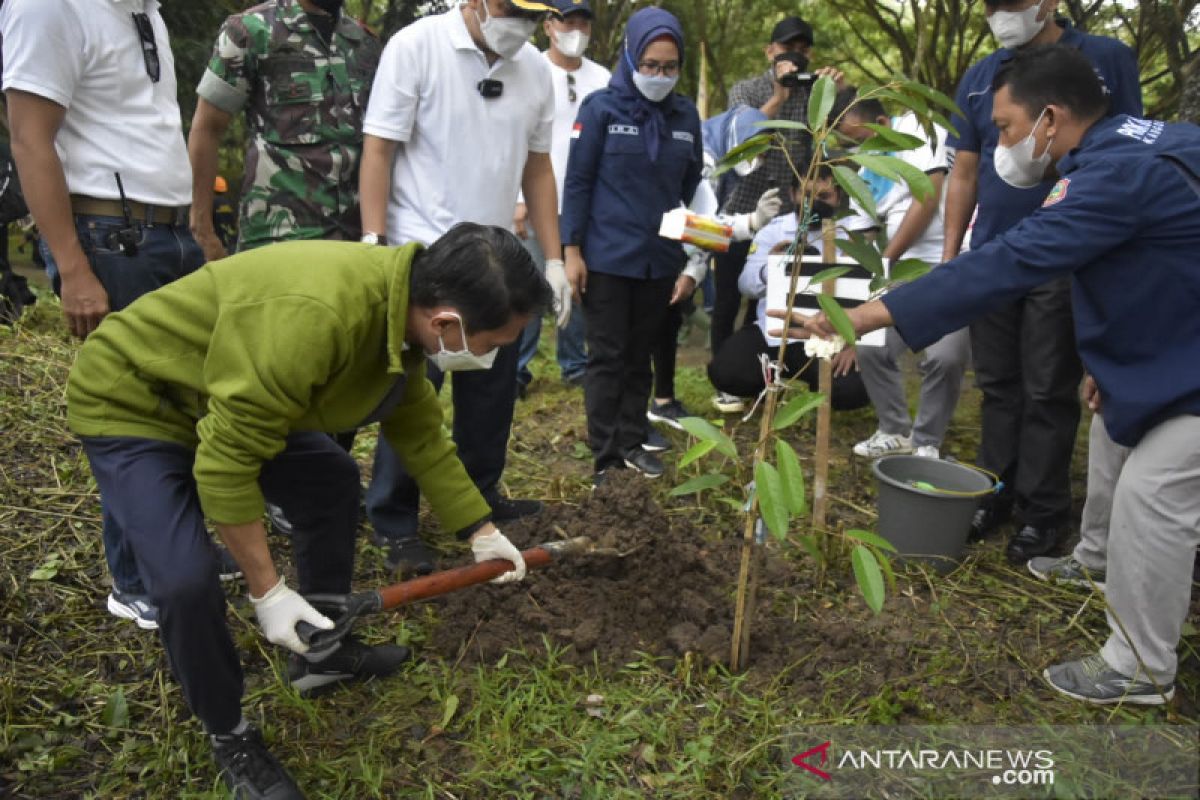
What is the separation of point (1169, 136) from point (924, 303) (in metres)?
0.77

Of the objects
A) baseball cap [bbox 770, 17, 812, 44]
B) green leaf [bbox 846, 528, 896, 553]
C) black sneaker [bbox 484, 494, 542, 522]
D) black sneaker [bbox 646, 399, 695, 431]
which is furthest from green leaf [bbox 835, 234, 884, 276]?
baseball cap [bbox 770, 17, 812, 44]

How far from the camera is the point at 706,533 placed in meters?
3.25

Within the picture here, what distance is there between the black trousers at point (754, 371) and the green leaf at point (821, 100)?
2326mm

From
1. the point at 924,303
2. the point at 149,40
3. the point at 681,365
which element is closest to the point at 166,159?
the point at 149,40

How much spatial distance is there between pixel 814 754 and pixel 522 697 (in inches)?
29.9

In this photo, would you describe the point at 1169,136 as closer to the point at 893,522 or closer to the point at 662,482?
the point at 893,522

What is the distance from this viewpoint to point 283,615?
1794mm

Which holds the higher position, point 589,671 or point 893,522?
point 893,522

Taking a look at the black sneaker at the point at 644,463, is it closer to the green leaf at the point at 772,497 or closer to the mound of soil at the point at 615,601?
the mound of soil at the point at 615,601

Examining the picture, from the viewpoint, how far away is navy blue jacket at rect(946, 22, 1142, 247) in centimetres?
290

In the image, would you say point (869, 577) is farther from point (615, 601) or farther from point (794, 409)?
point (615, 601)

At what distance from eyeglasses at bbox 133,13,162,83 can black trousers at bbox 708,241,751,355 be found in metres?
3.14

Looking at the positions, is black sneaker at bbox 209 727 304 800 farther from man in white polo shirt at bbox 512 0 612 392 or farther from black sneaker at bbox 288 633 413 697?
man in white polo shirt at bbox 512 0 612 392

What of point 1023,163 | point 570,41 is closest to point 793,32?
point 570,41
